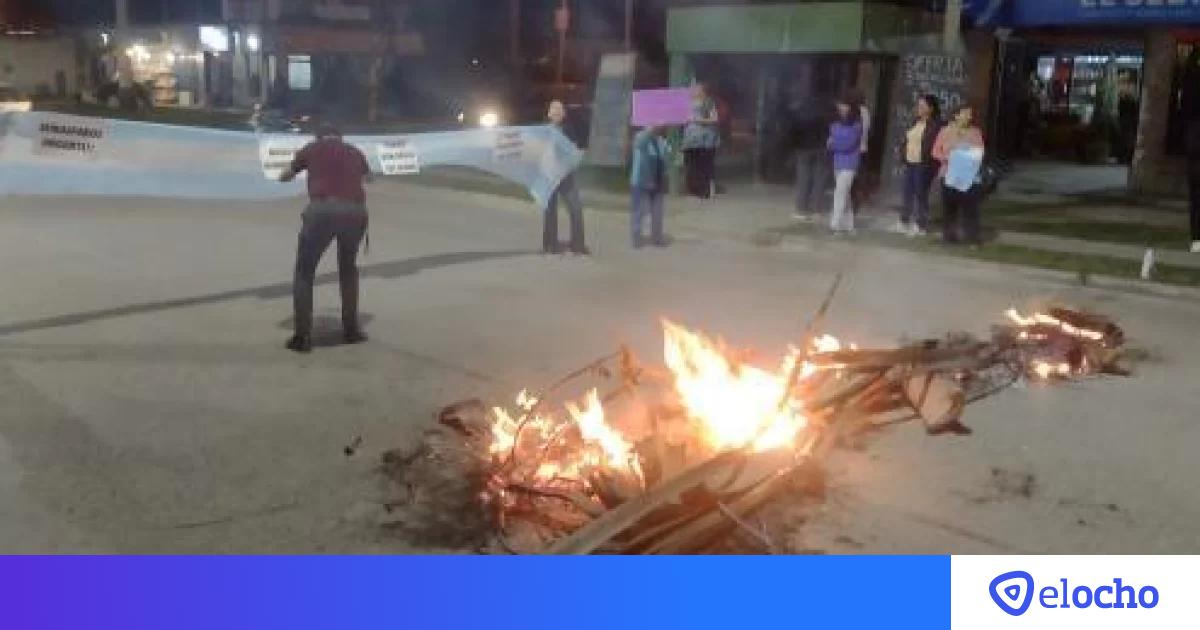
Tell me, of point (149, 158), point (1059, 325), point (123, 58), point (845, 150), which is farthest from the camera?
point (123, 58)

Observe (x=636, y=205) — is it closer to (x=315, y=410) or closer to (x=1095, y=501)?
(x=315, y=410)

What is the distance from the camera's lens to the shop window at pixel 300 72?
150ft

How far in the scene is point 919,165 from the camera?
13992mm

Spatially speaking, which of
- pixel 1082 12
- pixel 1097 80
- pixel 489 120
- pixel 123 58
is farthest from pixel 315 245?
pixel 123 58

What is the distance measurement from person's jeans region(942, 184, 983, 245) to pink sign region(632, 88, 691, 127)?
132 inches

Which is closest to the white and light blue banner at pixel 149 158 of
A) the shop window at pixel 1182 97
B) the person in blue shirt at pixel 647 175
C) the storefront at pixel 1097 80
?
the person in blue shirt at pixel 647 175

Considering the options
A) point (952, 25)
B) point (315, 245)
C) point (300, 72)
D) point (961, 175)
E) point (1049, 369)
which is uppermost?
point (300, 72)

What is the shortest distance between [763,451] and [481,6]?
3960 cm

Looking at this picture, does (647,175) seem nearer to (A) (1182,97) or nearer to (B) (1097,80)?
(A) (1182,97)

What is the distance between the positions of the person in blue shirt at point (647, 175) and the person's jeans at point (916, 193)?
3009 millimetres

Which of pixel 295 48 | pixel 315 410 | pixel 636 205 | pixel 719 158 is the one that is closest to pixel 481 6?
pixel 295 48

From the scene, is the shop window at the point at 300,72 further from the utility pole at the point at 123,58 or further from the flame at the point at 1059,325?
the flame at the point at 1059,325

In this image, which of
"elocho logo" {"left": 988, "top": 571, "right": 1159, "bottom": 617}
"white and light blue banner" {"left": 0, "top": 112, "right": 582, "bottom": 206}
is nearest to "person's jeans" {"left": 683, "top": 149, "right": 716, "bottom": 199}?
"white and light blue banner" {"left": 0, "top": 112, "right": 582, "bottom": 206}

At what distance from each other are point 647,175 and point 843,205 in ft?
8.76
